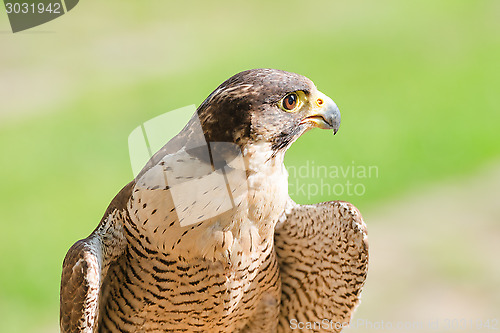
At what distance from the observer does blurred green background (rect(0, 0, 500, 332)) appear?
808 centimetres

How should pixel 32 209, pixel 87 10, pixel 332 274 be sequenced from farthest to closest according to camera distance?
pixel 87 10, pixel 32 209, pixel 332 274

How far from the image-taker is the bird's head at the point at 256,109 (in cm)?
297

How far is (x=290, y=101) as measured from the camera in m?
3.10

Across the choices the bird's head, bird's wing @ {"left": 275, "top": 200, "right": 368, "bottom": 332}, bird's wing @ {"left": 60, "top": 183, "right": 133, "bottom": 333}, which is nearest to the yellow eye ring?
the bird's head

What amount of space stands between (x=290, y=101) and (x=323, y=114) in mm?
201

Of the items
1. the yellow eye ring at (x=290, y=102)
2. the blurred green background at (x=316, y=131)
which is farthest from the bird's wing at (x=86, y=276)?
the blurred green background at (x=316, y=131)

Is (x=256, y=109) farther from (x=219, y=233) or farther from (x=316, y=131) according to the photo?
(x=316, y=131)

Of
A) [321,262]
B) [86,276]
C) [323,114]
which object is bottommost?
[321,262]

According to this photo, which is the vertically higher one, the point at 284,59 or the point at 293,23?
the point at 293,23

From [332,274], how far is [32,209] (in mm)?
6606

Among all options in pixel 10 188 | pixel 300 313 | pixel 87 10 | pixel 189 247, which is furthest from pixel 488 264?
pixel 87 10

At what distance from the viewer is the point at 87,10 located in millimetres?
14141

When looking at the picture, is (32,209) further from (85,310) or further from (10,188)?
(85,310)

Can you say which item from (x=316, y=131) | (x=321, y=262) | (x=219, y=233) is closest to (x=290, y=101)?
(x=219, y=233)
